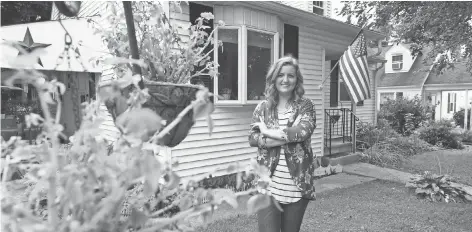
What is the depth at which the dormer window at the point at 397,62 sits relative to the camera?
20.8 metres

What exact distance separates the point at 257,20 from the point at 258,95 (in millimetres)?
1285

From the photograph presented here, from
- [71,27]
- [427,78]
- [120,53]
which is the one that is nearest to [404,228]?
[120,53]

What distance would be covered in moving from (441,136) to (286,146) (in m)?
11.1

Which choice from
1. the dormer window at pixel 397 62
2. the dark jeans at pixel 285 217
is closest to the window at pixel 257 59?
the dark jeans at pixel 285 217

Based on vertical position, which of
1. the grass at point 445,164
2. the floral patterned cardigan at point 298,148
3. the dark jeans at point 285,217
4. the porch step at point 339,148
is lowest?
the grass at point 445,164

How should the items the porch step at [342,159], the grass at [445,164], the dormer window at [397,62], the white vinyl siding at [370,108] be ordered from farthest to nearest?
A: the dormer window at [397,62]
the white vinyl siding at [370,108]
the porch step at [342,159]
the grass at [445,164]

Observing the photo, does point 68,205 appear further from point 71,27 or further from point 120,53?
point 71,27

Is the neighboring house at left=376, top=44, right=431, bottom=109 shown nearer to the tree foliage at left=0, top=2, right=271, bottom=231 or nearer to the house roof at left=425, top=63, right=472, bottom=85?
the house roof at left=425, top=63, right=472, bottom=85

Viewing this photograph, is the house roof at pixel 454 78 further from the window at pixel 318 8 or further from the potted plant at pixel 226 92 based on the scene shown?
the potted plant at pixel 226 92

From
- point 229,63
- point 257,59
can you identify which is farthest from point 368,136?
point 229,63

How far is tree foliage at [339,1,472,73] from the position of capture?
15.1 feet

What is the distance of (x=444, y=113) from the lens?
1998 centimetres

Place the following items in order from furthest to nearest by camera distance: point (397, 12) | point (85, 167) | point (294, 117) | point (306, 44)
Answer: point (306, 44) → point (397, 12) → point (294, 117) → point (85, 167)

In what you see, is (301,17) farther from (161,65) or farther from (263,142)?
(161,65)
